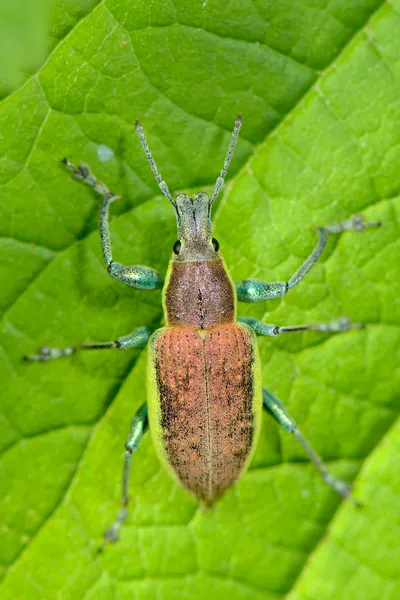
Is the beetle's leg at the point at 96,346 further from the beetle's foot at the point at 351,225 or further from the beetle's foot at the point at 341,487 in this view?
the beetle's foot at the point at 341,487

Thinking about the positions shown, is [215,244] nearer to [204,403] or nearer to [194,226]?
[194,226]

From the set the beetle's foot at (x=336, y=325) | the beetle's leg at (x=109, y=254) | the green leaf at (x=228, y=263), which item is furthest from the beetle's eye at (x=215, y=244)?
the beetle's foot at (x=336, y=325)

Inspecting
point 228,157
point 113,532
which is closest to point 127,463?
point 113,532

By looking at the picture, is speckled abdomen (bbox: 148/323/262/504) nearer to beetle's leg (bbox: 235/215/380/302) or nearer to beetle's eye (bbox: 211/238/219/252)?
beetle's leg (bbox: 235/215/380/302)

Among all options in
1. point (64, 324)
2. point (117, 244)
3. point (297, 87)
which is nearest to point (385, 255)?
point (297, 87)

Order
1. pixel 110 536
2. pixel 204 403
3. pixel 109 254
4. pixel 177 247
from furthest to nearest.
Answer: pixel 110 536 → pixel 177 247 → pixel 109 254 → pixel 204 403

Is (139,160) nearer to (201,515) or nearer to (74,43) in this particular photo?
(74,43)

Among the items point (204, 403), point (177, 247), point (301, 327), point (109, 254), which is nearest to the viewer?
point (204, 403)

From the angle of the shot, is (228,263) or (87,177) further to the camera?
(228,263)
